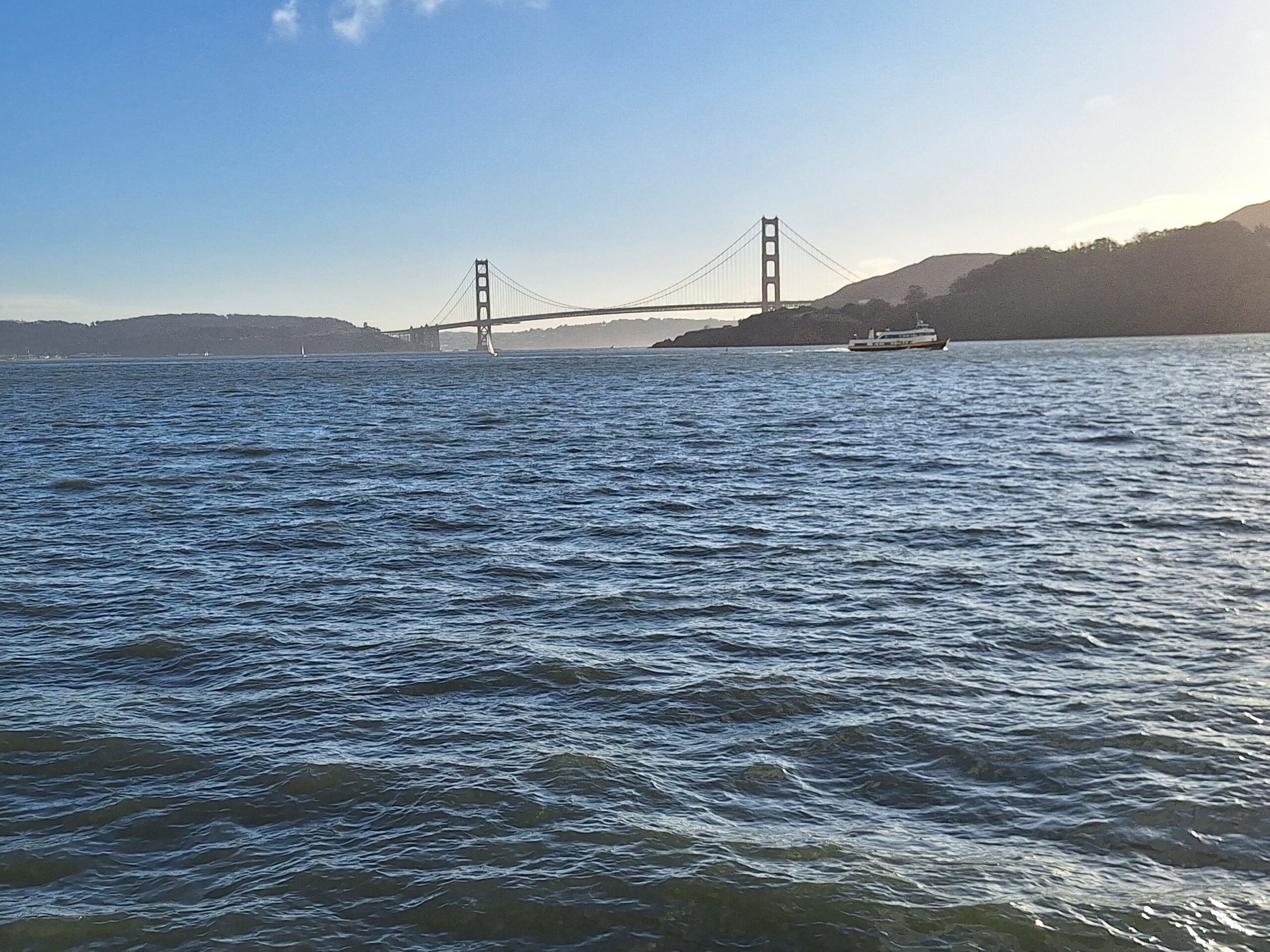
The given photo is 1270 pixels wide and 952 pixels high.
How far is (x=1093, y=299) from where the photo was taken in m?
163

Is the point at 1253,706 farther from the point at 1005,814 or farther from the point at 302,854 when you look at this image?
the point at 302,854

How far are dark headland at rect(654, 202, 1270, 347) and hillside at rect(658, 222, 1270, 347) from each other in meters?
0.16

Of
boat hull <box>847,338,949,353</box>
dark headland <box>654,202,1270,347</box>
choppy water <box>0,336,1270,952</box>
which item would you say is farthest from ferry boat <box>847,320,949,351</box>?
choppy water <box>0,336,1270,952</box>

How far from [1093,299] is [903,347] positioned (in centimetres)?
6805

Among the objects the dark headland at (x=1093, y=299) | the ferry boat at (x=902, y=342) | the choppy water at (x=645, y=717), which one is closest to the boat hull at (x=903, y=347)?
the ferry boat at (x=902, y=342)

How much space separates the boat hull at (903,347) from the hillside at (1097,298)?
50.2m

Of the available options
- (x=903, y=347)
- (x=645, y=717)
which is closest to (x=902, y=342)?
(x=903, y=347)

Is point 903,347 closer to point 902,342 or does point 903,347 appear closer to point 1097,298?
point 902,342

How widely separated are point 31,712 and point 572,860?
4.63 m

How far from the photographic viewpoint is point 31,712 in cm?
761

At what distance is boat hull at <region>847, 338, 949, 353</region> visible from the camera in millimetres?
110750

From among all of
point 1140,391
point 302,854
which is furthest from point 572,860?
point 1140,391

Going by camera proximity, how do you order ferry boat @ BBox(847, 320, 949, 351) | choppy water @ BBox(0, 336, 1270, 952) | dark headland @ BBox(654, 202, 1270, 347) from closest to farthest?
1. choppy water @ BBox(0, 336, 1270, 952)
2. ferry boat @ BBox(847, 320, 949, 351)
3. dark headland @ BBox(654, 202, 1270, 347)

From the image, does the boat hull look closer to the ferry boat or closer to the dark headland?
the ferry boat
